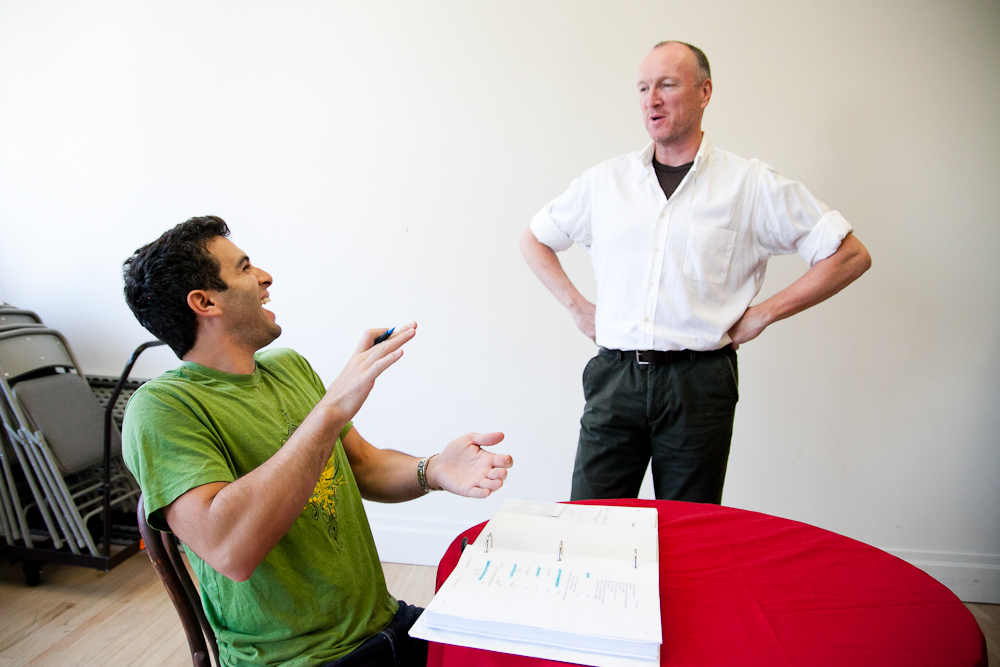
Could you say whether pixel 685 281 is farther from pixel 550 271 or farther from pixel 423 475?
pixel 423 475

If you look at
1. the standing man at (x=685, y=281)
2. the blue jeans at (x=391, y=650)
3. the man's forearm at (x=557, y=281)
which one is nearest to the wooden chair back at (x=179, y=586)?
the blue jeans at (x=391, y=650)

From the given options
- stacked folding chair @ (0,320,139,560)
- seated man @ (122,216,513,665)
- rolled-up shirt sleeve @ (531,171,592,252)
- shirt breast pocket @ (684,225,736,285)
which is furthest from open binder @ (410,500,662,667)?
stacked folding chair @ (0,320,139,560)

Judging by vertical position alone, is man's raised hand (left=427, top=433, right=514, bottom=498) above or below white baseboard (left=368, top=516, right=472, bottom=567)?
above

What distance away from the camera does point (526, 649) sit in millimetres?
739

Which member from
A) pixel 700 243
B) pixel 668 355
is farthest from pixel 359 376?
pixel 700 243

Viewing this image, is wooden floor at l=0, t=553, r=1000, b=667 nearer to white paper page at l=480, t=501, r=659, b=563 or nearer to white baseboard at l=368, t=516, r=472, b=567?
white baseboard at l=368, t=516, r=472, b=567

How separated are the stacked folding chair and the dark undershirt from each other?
2.40 m

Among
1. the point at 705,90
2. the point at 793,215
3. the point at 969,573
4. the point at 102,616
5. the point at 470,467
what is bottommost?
the point at 102,616

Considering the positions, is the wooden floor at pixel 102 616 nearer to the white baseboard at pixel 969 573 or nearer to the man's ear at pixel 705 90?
the white baseboard at pixel 969 573

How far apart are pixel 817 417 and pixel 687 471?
0.86m

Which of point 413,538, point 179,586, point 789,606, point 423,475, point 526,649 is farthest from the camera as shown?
point 413,538

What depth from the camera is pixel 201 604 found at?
1.02 metres

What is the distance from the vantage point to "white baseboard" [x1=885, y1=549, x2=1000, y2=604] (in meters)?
2.29

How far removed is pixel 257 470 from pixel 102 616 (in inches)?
73.8
